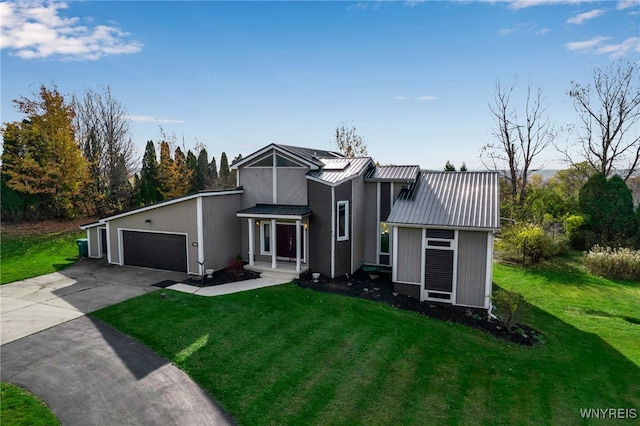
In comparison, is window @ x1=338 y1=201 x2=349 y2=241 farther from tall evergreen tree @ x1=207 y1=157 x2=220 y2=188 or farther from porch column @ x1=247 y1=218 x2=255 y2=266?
tall evergreen tree @ x1=207 y1=157 x2=220 y2=188

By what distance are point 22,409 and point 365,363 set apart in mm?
7074

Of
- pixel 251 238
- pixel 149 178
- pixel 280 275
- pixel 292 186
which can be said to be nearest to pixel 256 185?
pixel 292 186

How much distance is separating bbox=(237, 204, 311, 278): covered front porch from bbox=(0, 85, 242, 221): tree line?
1784cm

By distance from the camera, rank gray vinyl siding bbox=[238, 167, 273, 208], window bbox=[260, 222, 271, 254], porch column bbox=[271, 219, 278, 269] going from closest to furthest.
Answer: porch column bbox=[271, 219, 278, 269], gray vinyl siding bbox=[238, 167, 273, 208], window bbox=[260, 222, 271, 254]

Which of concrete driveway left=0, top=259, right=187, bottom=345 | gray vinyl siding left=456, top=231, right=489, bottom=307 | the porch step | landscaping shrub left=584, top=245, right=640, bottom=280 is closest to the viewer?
concrete driveway left=0, top=259, right=187, bottom=345

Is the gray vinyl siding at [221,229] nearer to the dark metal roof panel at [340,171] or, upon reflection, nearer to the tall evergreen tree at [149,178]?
the dark metal roof panel at [340,171]

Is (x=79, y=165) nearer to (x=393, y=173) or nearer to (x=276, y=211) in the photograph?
(x=276, y=211)

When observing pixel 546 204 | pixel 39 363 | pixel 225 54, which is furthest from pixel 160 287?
pixel 546 204

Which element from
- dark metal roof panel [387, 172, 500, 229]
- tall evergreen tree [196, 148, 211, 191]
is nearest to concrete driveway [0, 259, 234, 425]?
dark metal roof panel [387, 172, 500, 229]

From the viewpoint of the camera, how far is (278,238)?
55.0 ft

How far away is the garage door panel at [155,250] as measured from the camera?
15711mm

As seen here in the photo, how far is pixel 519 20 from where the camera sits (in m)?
15.8

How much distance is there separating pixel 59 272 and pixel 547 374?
18.7 m

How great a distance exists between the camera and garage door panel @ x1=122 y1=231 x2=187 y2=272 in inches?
619
